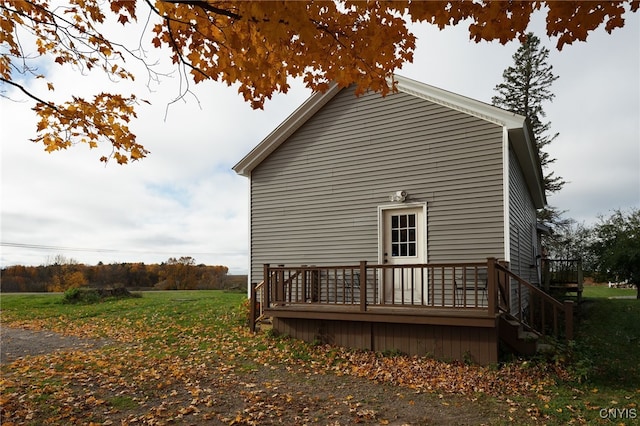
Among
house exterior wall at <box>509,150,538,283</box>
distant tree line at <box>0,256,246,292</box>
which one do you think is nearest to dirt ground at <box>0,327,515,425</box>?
house exterior wall at <box>509,150,538,283</box>

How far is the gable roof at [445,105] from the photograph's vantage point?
28.4 ft

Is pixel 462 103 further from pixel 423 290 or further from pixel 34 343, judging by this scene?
pixel 34 343

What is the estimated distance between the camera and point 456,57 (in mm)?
10062

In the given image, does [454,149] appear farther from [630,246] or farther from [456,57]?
[630,246]

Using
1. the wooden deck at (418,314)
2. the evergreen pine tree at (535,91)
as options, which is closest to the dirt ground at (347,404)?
the wooden deck at (418,314)

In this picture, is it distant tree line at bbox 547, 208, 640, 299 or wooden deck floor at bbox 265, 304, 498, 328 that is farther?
distant tree line at bbox 547, 208, 640, 299

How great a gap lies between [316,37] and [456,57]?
698 cm

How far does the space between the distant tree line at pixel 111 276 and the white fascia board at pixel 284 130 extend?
1138 centimetres

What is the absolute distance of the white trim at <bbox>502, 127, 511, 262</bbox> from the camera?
841cm

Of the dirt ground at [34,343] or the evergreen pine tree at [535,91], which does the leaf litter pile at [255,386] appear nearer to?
the dirt ground at [34,343]

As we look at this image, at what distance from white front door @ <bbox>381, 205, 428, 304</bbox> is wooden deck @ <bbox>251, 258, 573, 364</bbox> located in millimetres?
46

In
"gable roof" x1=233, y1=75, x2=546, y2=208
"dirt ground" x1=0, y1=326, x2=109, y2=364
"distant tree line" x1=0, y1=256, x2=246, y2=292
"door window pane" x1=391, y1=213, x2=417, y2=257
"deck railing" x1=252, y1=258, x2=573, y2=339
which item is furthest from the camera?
"distant tree line" x1=0, y1=256, x2=246, y2=292

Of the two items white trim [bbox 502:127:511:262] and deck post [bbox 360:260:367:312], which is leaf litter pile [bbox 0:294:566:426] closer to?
deck post [bbox 360:260:367:312]

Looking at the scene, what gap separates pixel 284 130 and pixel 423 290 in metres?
5.46
